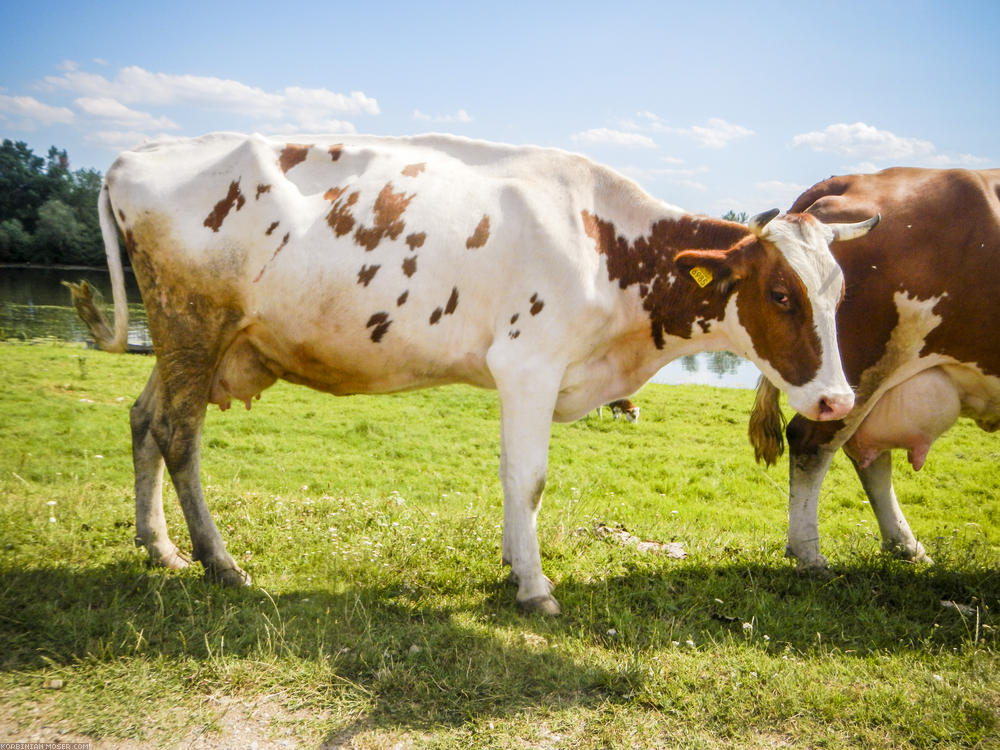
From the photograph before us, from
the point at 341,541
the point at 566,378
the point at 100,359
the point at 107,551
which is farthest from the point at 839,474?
the point at 100,359

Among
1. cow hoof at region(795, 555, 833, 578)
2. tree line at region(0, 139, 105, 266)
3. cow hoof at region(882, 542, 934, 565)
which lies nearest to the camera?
cow hoof at region(795, 555, 833, 578)

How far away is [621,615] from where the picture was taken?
494 centimetres

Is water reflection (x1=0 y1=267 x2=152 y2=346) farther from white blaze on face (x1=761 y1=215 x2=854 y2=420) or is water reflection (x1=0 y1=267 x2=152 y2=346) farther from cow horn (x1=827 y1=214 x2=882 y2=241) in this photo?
cow horn (x1=827 y1=214 x2=882 y2=241)

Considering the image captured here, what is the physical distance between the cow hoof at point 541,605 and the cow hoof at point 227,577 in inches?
77.4

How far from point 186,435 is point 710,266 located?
3.94m

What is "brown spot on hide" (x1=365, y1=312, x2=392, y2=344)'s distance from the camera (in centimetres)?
508

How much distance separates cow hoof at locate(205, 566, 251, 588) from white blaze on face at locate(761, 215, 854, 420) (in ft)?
13.2

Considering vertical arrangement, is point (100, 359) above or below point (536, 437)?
below

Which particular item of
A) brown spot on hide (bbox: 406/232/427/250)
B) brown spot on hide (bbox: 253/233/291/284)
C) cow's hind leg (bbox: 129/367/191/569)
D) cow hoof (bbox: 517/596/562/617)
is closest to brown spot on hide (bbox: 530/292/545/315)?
brown spot on hide (bbox: 406/232/427/250)

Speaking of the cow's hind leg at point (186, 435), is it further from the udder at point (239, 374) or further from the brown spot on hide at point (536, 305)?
the brown spot on hide at point (536, 305)

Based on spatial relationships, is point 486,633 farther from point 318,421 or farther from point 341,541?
point 318,421

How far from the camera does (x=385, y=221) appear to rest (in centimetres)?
514

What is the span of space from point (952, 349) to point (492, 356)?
366 centimetres

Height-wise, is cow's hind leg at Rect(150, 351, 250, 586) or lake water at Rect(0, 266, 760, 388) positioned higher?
cow's hind leg at Rect(150, 351, 250, 586)
